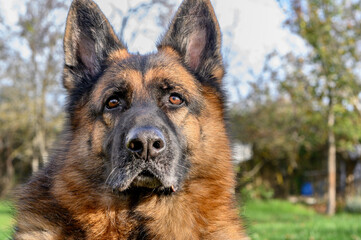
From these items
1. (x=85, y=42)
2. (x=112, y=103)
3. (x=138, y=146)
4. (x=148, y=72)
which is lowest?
(x=138, y=146)

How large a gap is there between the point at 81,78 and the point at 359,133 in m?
16.2

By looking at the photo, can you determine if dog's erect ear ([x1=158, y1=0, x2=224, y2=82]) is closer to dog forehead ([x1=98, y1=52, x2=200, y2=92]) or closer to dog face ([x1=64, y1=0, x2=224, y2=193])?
dog face ([x1=64, y1=0, x2=224, y2=193])

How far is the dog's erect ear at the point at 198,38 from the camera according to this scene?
3559mm

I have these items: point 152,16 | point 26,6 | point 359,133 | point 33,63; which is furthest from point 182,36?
point 359,133

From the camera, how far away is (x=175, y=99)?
133 inches

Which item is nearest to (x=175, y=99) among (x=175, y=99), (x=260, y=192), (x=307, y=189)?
(x=175, y=99)

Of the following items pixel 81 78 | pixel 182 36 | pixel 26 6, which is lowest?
pixel 81 78

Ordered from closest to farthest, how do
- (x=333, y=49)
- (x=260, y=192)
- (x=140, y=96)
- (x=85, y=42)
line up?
1. (x=140, y=96)
2. (x=85, y=42)
3. (x=333, y=49)
4. (x=260, y=192)

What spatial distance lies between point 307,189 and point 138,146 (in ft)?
87.6

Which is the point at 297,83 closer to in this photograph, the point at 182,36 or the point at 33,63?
the point at 33,63

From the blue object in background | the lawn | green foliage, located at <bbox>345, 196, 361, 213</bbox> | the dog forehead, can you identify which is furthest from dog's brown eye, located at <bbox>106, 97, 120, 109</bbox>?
the blue object in background

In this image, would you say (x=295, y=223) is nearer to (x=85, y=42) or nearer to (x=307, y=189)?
(x=85, y=42)

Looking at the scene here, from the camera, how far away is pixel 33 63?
16.5 meters

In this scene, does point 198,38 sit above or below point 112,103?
above
